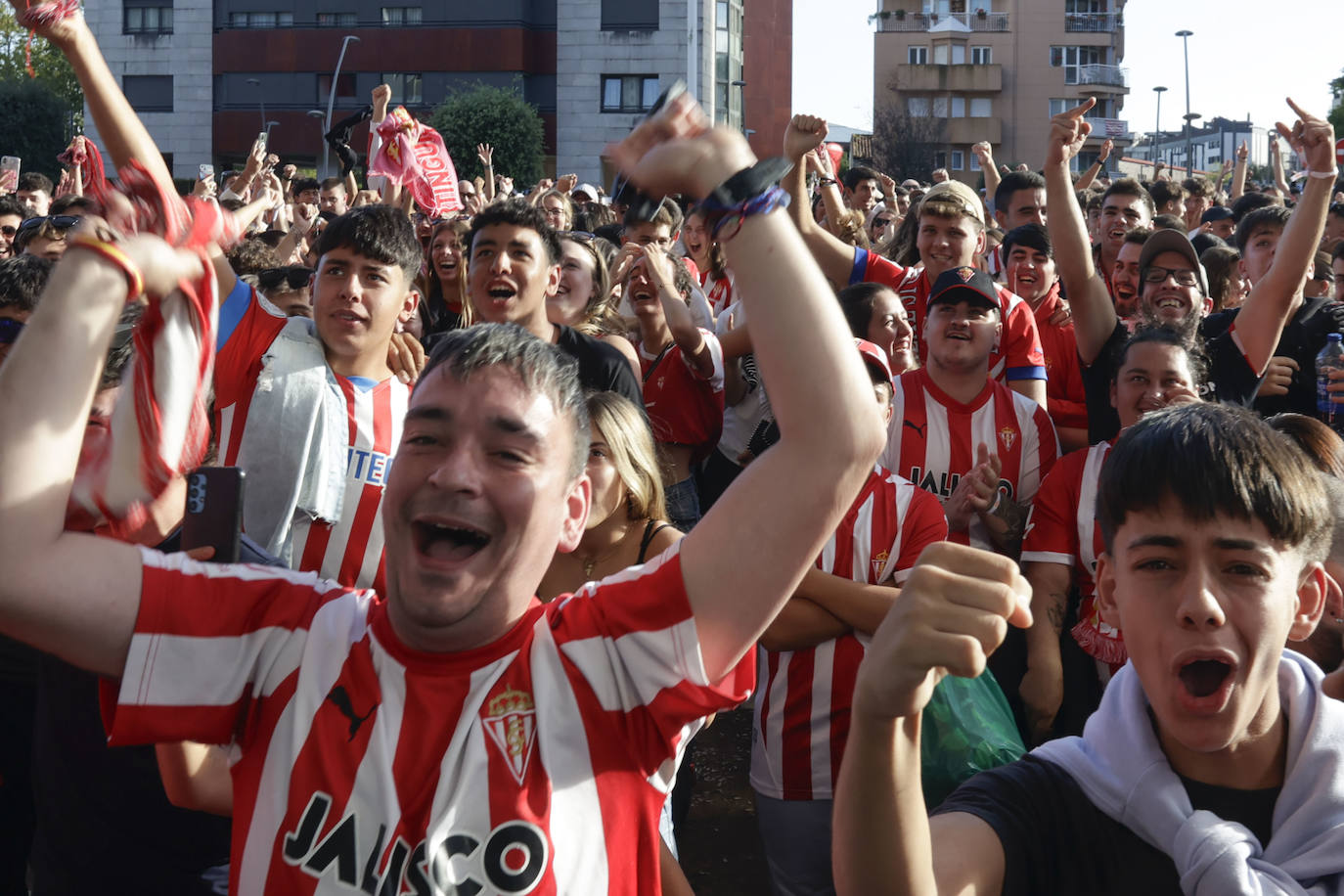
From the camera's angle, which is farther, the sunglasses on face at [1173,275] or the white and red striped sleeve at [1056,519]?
the sunglasses on face at [1173,275]

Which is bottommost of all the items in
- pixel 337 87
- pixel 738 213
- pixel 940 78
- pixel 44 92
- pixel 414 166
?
pixel 738 213

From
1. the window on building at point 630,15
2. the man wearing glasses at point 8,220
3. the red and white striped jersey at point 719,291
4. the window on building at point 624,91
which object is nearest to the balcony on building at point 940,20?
the window on building at point 630,15

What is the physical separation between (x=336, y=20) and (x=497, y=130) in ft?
42.7

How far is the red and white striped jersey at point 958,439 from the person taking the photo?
4461mm

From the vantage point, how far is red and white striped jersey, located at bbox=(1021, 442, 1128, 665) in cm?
408

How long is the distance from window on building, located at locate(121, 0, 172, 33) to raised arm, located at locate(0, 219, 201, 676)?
59263mm

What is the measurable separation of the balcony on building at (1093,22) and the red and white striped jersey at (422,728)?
8307cm

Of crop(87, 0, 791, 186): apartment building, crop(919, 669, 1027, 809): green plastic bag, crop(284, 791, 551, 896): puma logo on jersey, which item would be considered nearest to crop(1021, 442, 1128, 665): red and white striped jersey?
crop(919, 669, 1027, 809): green plastic bag

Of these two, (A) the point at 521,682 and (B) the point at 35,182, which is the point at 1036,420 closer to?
(A) the point at 521,682

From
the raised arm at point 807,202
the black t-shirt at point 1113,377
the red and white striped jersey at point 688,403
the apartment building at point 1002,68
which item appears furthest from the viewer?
the apartment building at point 1002,68

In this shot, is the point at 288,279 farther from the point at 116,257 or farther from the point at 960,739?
the point at 116,257

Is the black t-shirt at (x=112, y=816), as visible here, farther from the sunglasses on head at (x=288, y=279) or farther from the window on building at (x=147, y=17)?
the window on building at (x=147, y=17)

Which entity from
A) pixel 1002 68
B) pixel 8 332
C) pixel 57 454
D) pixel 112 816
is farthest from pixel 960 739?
pixel 1002 68

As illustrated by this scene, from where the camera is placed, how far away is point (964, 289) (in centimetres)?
464
